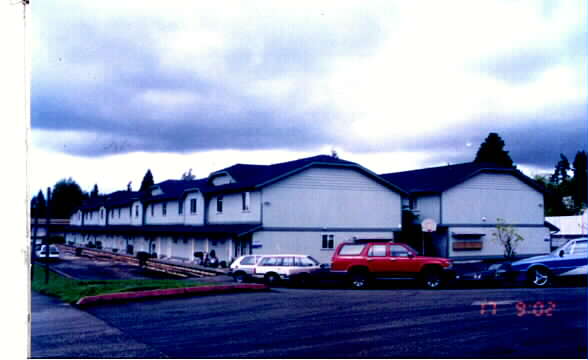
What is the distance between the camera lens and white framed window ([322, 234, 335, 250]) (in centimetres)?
3322

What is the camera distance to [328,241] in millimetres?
33312

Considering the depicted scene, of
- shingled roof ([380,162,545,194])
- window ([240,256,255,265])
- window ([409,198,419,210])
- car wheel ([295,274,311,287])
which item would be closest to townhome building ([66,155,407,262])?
shingled roof ([380,162,545,194])

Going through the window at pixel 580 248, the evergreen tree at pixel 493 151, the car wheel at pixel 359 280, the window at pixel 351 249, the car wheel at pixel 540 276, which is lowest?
the car wheel at pixel 359 280

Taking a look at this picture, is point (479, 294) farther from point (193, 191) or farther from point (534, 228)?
point (193, 191)

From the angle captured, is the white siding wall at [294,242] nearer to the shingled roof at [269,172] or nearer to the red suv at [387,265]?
the shingled roof at [269,172]

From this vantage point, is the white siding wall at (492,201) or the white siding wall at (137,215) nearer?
the white siding wall at (492,201)

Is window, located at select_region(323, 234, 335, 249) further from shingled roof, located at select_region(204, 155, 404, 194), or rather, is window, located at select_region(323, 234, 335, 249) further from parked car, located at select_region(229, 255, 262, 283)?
parked car, located at select_region(229, 255, 262, 283)

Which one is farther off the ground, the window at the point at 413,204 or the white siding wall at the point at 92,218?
the window at the point at 413,204

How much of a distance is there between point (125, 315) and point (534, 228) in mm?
30642

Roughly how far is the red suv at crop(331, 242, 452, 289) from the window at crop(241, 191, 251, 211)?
11638mm

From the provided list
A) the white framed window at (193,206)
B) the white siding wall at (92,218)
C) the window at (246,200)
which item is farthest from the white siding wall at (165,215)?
the white siding wall at (92,218)

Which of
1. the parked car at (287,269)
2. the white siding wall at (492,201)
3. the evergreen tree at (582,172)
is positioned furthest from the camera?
the white siding wall at (492,201)

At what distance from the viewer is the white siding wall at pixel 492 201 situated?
36.4 metres

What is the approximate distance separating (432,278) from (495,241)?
17.4m
